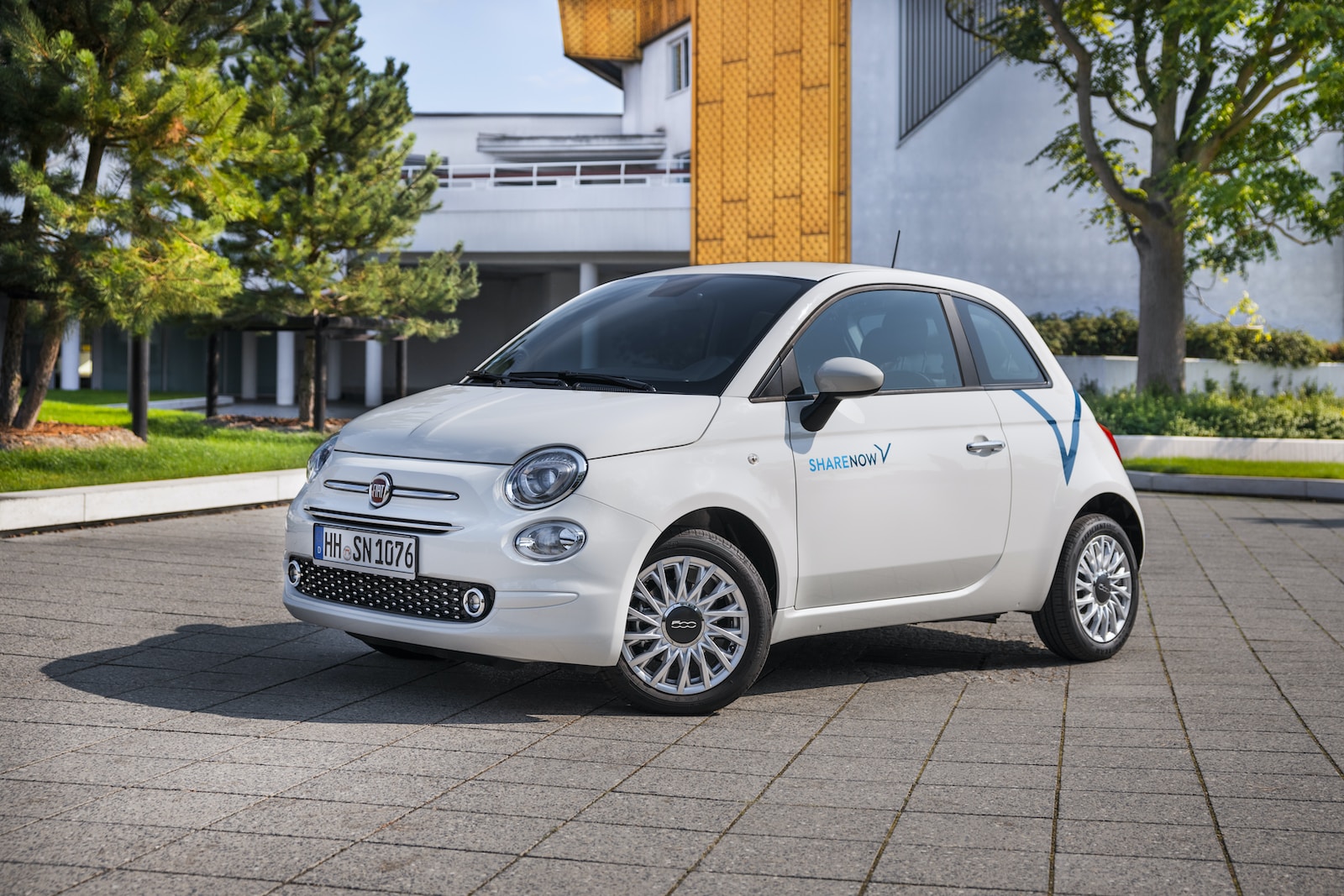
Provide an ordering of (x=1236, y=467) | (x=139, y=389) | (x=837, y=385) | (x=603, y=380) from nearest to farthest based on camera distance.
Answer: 1. (x=837, y=385)
2. (x=603, y=380)
3. (x=139, y=389)
4. (x=1236, y=467)

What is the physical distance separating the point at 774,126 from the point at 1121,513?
24266 mm

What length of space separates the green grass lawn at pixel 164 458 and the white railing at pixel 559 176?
17420 millimetres

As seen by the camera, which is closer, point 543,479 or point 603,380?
point 543,479

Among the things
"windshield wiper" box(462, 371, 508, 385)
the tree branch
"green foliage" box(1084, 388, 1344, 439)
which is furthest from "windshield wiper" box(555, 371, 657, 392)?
the tree branch

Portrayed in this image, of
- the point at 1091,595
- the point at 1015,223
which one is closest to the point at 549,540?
the point at 1091,595

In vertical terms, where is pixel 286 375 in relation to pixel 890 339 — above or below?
above

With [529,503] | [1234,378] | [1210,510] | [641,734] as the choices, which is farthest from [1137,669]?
[1234,378]

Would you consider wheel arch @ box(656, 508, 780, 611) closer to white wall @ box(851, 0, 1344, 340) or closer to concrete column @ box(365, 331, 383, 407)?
white wall @ box(851, 0, 1344, 340)

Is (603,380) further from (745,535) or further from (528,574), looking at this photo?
(528,574)

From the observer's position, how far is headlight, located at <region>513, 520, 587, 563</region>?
4.91 meters

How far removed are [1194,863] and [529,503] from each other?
246 centimetres

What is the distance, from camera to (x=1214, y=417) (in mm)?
21344

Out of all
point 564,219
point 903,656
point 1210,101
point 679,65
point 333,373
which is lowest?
point 903,656

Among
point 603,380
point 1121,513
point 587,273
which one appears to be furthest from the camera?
point 587,273
